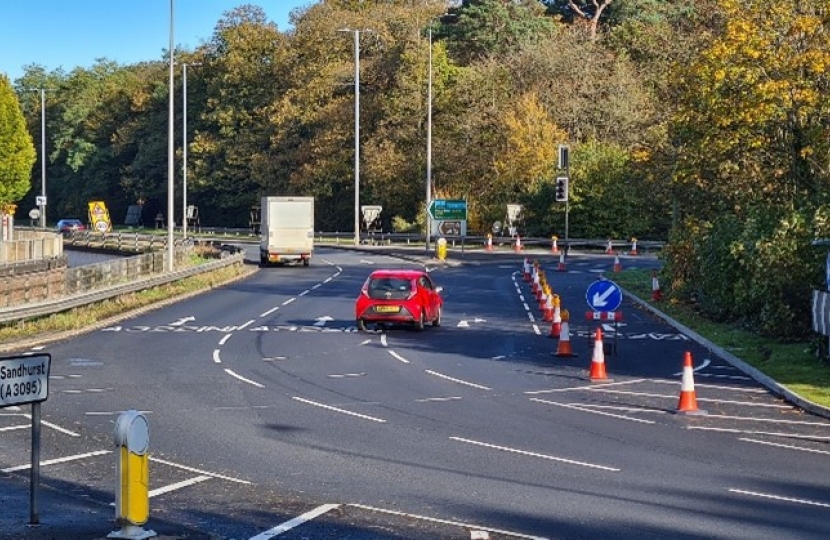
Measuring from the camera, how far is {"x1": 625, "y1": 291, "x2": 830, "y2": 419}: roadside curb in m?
18.4

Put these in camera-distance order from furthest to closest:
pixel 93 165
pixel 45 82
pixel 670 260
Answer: pixel 45 82
pixel 93 165
pixel 670 260

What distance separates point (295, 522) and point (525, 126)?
66393 mm

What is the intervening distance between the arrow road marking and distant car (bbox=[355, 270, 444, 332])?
24.0 feet

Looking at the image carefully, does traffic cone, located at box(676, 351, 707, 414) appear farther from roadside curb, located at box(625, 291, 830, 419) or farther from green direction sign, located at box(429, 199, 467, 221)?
green direction sign, located at box(429, 199, 467, 221)

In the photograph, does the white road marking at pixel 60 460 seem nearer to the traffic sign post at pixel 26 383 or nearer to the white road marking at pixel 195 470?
the white road marking at pixel 195 470

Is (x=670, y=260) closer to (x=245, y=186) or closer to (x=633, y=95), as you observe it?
(x=633, y=95)

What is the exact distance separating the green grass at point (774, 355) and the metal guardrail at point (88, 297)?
15.0m

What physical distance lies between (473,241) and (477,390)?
55.7 meters

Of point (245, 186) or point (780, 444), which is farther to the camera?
point (245, 186)

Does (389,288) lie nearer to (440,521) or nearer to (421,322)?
(421,322)

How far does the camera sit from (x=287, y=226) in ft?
190

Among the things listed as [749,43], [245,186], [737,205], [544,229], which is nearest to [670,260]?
[737,205]

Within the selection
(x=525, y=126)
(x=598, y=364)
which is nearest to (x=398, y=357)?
(x=598, y=364)

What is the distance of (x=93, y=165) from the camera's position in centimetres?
11894
